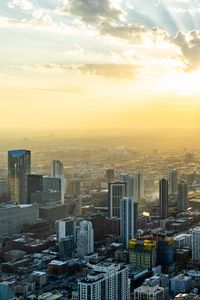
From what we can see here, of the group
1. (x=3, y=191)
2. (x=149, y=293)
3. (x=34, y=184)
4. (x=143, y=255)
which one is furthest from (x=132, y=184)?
(x=149, y=293)

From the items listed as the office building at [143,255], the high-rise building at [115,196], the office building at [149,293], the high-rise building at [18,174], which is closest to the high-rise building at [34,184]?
the high-rise building at [18,174]

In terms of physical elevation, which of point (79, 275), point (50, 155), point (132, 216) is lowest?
point (79, 275)

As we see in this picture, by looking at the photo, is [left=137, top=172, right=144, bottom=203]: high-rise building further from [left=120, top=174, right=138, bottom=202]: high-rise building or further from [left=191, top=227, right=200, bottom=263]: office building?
[left=191, top=227, right=200, bottom=263]: office building

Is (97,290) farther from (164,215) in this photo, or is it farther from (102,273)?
(164,215)

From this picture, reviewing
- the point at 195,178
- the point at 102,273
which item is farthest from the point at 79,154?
the point at 102,273

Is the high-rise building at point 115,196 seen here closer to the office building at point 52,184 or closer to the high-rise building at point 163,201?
the high-rise building at point 163,201

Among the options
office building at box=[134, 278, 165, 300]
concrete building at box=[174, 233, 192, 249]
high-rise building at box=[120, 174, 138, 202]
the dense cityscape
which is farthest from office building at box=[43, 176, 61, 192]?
office building at box=[134, 278, 165, 300]

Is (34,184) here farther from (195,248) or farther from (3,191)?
(195,248)
